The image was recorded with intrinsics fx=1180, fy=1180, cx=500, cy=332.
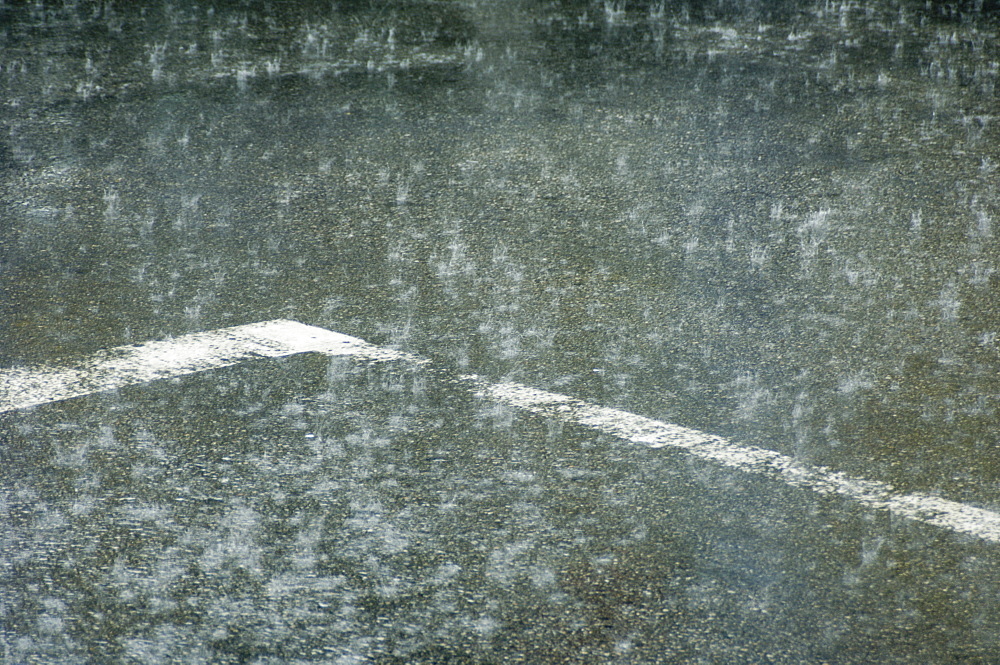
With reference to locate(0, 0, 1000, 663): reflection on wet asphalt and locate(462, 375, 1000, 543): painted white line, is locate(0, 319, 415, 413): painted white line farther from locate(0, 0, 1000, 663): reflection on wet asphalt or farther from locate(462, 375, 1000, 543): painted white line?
locate(462, 375, 1000, 543): painted white line

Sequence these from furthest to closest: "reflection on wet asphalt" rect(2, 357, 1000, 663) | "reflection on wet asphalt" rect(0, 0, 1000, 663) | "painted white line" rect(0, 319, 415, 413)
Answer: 1. "painted white line" rect(0, 319, 415, 413)
2. "reflection on wet asphalt" rect(0, 0, 1000, 663)
3. "reflection on wet asphalt" rect(2, 357, 1000, 663)

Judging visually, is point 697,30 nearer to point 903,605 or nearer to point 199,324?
point 199,324

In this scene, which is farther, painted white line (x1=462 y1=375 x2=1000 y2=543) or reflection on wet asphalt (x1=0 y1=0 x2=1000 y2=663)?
painted white line (x1=462 y1=375 x2=1000 y2=543)

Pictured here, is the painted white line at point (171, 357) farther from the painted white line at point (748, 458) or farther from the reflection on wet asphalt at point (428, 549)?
the painted white line at point (748, 458)

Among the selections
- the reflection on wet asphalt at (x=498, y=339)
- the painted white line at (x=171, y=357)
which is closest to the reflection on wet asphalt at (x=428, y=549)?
the reflection on wet asphalt at (x=498, y=339)

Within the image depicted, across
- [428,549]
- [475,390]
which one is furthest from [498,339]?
[428,549]

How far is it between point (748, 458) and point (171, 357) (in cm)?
224

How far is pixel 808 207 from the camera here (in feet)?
20.3

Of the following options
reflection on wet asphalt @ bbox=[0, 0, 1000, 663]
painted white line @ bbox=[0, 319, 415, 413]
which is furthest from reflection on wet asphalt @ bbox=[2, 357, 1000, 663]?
painted white line @ bbox=[0, 319, 415, 413]

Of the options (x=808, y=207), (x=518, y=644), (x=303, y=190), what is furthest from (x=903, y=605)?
(x=303, y=190)

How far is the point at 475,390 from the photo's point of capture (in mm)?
4355

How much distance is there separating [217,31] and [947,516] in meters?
8.14

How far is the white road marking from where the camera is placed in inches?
141

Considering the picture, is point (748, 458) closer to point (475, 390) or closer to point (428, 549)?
point (475, 390)
